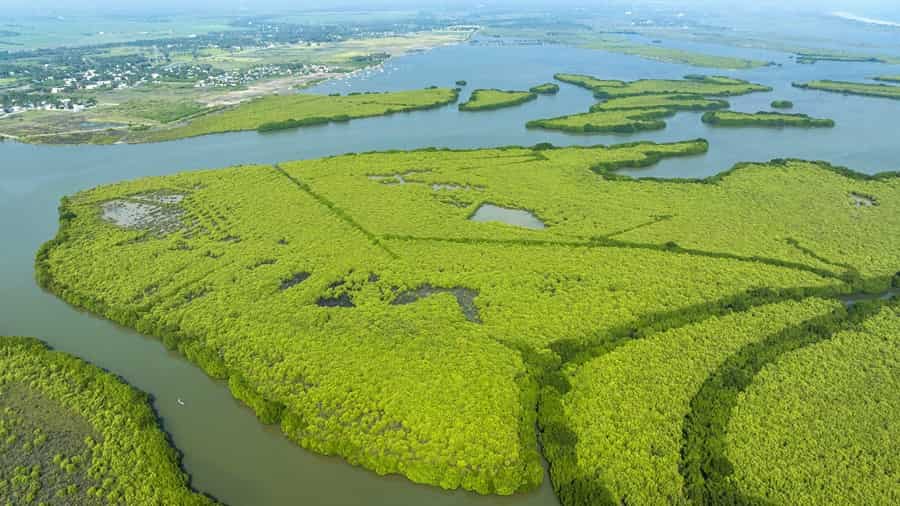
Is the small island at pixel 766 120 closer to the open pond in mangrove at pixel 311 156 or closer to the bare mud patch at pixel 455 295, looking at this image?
the open pond in mangrove at pixel 311 156

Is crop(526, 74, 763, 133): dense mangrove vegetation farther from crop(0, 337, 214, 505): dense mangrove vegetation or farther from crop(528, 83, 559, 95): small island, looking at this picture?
crop(0, 337, 214, 505): dense mangrove vegetation

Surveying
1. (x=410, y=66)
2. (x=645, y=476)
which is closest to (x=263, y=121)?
(x=410, y=66)

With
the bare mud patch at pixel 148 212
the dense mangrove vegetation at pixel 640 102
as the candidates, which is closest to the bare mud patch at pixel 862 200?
the dense mangrove vegetation at pixel 640 102

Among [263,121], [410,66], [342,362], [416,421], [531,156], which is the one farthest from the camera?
[410,66]

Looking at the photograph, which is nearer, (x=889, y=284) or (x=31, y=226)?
(x=889, y=284)

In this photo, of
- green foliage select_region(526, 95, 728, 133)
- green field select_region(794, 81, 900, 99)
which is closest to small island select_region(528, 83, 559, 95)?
green foliage select_region(526, 95, 728, 133)

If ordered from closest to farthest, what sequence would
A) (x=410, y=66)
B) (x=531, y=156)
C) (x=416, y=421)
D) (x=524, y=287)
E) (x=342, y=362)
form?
(x=416, y=421) < (x=342, y=362) < (x=524, y=287) < (x=531, y=156) < (x=410, y=66)

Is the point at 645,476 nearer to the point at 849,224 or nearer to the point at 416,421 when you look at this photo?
the point at 416,421
